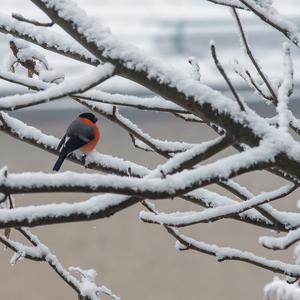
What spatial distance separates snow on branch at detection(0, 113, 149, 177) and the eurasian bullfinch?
40 centimetres

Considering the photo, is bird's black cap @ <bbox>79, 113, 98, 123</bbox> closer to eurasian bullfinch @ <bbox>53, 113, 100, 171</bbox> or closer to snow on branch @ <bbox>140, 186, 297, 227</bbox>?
eurasian bullfinch @ <bbox>53, 113, 100, 171</bbox>

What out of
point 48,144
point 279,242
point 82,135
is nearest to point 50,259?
point 48,144

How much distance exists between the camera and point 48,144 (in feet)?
3.96

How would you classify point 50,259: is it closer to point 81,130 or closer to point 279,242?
point 279,242

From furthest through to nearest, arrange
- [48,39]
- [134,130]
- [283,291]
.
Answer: [283,291], [134,130], [48,39]

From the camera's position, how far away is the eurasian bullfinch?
1.75 m

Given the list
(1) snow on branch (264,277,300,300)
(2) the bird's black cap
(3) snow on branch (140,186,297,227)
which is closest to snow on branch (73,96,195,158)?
(3) snow on branch (140,186,297,227)

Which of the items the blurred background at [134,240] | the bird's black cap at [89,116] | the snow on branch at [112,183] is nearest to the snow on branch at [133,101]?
the snow on branch at [112,183]

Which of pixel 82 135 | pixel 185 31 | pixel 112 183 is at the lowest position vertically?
pixel 112 183

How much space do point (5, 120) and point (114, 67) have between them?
368 millimetres

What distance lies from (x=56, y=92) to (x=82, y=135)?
126 cm

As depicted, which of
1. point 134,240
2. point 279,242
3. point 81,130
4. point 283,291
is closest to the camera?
point 279,242

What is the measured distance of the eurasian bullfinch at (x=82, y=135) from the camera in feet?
5.74

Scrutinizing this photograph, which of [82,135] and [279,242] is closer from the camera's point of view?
[279,242]
